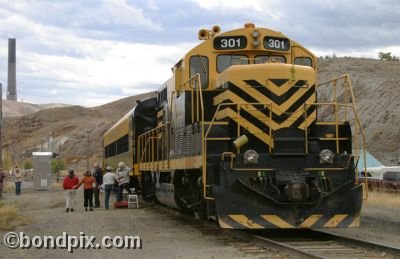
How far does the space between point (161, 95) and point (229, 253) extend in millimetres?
9047

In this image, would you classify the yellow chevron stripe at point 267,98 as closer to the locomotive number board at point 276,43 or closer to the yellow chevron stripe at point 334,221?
the locomotive number board at point 276,43

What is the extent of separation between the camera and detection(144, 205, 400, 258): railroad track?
9.47 meters

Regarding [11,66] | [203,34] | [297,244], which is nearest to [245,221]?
[297,244]

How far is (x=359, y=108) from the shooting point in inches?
2373

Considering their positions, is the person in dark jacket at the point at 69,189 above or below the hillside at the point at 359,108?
below

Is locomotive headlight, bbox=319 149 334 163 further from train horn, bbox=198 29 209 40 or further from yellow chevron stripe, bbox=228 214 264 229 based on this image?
train horn, bbox=198 29 209 40

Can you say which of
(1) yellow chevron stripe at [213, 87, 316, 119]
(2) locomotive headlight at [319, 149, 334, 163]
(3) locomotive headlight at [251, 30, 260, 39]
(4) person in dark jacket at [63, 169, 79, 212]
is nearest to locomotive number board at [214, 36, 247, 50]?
(3) locomotive headlight at [251, 30, 260, 39]

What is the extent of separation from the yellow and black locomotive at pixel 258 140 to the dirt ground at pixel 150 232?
2.17ft

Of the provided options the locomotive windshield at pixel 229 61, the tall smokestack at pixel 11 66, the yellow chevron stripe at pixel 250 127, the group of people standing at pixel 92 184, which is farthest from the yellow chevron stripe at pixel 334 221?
the tall smokestack at pixel 11 66

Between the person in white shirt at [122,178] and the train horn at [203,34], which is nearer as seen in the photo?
the train horn at [203,34]

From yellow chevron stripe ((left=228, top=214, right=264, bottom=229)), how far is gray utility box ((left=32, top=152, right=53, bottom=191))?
32.7 m

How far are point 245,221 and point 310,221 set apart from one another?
3.84ft

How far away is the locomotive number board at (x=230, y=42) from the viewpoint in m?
13.3

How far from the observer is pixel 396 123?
51531mm
